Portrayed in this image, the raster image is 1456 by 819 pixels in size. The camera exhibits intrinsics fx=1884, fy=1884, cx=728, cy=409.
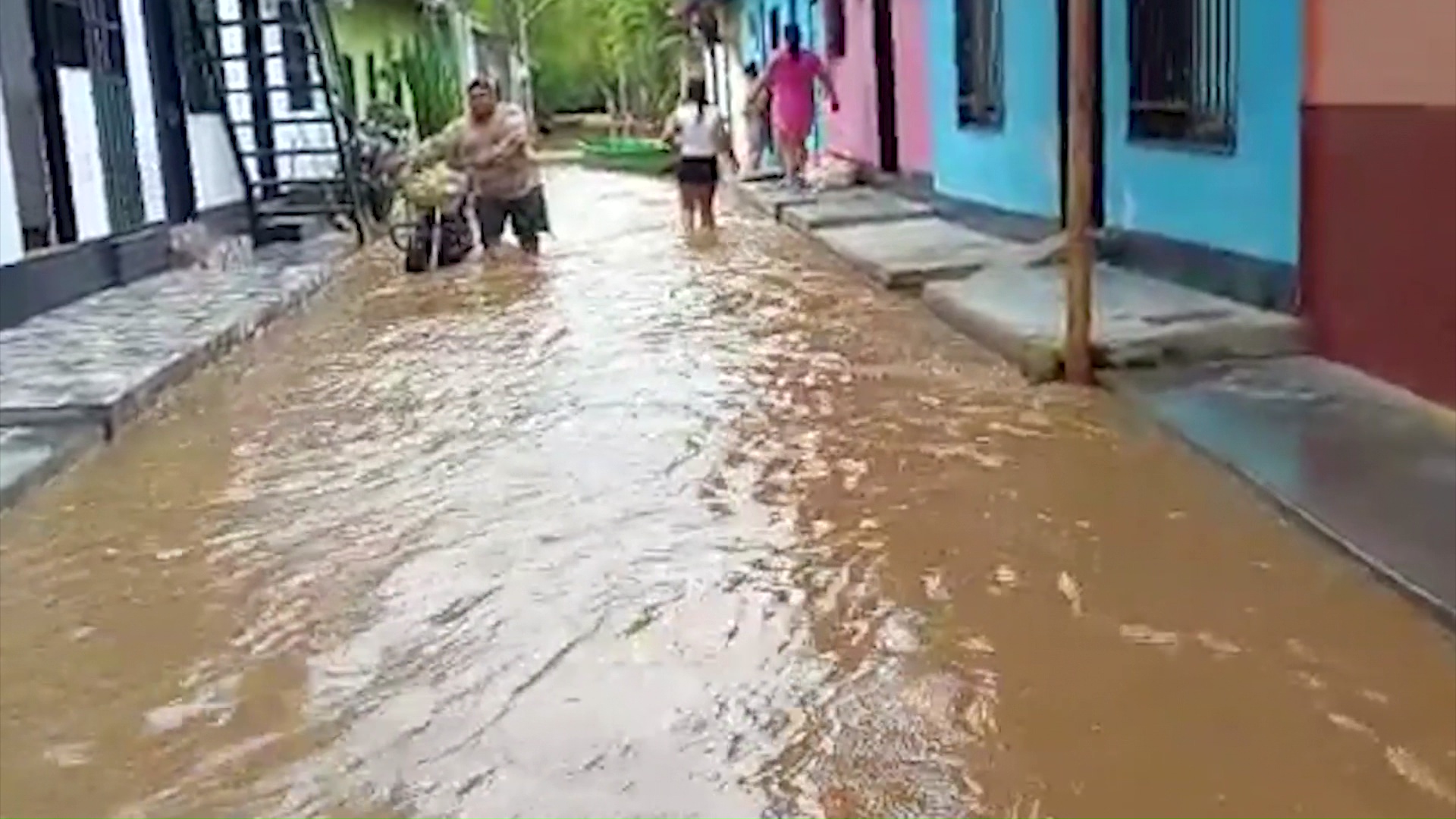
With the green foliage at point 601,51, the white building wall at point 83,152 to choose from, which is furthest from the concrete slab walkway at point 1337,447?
the green foliage at point 601,51

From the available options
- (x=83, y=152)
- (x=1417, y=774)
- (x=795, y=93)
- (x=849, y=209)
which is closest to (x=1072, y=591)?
(x=1417, y=774)

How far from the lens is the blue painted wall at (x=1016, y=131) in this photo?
13250mm

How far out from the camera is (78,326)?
11.1 metres

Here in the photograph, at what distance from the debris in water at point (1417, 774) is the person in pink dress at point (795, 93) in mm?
17281

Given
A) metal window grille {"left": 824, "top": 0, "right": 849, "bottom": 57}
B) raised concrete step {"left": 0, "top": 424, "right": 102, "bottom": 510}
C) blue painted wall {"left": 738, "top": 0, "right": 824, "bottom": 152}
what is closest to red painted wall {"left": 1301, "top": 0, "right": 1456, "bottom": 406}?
raised concrete step {"left": 0, "top": 424, "right": 102, "bottom": 510}

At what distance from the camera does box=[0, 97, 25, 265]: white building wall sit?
36.7 feet

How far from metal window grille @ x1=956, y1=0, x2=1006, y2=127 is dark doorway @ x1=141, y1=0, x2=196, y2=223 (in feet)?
21.7

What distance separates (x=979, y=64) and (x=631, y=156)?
18906 mm

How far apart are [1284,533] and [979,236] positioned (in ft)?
29.7

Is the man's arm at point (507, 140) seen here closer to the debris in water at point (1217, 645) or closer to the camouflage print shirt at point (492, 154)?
the camouflage print shirt at point (492, 154)

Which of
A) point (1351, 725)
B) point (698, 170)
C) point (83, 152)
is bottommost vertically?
point (1351, 725)

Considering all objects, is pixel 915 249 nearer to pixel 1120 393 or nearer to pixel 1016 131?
pixel 1016 131

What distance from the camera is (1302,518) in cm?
556

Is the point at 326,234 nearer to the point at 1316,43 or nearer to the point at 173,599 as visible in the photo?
the point at 1316,43
